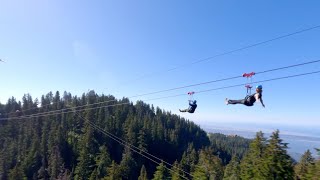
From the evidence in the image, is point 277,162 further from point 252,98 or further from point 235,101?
point 252,98

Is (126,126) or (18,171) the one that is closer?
(18,171)

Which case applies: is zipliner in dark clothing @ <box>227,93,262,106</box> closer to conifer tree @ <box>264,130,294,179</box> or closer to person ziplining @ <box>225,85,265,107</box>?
person ziplining @ <box>225,85,265,107</box>

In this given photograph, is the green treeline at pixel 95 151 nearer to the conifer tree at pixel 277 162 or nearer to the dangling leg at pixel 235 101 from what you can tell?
the conifer tree at pixel 277 162

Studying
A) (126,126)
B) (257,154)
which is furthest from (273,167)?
(126,126)

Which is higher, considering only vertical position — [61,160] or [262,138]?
[262,138]

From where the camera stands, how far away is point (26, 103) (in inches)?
5645

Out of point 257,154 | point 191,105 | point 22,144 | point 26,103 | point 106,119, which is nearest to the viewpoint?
point 191,105

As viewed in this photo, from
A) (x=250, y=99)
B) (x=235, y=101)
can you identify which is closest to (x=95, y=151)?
(x=235, y=101)

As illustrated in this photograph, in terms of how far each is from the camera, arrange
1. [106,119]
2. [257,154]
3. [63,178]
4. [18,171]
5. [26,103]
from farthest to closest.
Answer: [26,103]
[106,119]
[63,178]
[18,171]
[257,154]

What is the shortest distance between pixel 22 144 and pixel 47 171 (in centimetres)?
2178

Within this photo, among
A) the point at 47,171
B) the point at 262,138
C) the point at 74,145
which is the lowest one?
the point at 47,171

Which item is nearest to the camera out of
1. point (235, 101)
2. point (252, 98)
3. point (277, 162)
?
point (252, 98)

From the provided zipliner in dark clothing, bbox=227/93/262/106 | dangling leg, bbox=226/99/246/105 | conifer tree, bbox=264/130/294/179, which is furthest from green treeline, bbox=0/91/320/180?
zipliner in dark clothing, bbox=227/93/262/106

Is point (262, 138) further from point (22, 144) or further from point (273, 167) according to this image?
point (22, 144)
